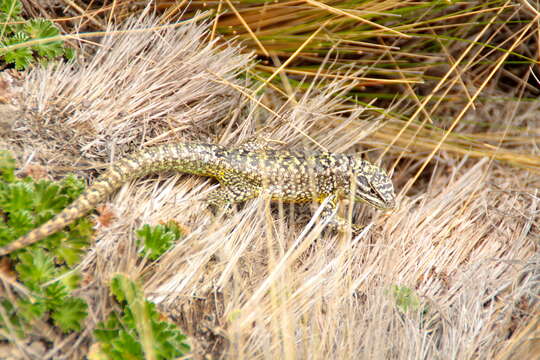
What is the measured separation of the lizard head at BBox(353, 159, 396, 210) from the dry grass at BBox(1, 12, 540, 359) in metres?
0.22

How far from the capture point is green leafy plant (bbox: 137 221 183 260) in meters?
2.62

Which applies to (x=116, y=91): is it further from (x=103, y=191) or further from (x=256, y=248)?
(x=256, y=248)

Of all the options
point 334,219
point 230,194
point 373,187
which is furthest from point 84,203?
point 373,187

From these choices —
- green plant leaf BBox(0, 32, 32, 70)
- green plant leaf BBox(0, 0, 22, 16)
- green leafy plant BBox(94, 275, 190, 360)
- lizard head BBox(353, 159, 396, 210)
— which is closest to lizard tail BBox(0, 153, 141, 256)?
green leafy plant BBox(94, 275, 190, 360)

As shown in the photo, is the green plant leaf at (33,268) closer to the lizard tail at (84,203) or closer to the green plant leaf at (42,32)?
the lizard tail at (84,203)

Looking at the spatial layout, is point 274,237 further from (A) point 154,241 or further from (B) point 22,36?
(B) point 22,36

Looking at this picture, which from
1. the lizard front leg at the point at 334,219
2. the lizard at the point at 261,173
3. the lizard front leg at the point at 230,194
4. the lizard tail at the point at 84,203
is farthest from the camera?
the lizard front leg at the point at 334,219

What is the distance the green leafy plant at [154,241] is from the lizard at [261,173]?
343mm

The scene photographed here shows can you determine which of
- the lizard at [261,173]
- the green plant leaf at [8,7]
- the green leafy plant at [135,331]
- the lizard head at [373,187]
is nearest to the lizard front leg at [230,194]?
the lizard at [261,173]

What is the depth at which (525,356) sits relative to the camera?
2.77 metres

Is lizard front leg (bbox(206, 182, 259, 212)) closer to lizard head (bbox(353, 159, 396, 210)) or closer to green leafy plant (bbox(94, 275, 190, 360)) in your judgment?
lizard head (bbox(353, 159, 396, 210))

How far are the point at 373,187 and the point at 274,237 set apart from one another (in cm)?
87

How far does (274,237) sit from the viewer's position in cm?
322

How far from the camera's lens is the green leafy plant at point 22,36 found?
300cm
